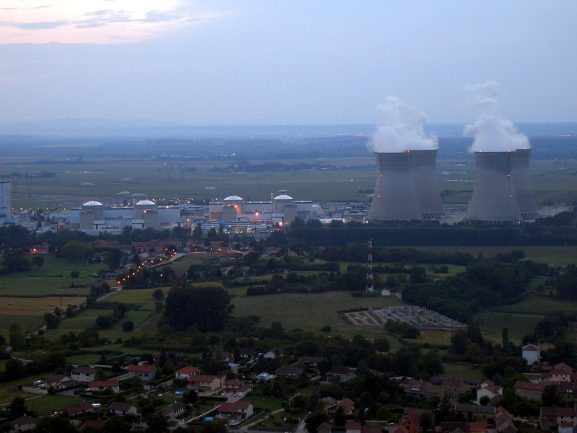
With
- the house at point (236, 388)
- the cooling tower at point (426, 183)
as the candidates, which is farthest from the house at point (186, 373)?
the cooling tower at point (426, 183)

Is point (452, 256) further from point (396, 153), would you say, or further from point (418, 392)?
point (418, 392)

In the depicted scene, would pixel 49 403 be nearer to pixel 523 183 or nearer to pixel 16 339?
pixel 16 339

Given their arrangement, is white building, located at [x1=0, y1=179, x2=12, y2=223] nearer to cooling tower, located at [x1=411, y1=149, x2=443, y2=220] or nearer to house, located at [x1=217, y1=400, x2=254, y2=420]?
cooling tower, located at [x1=411, y1=149, x2=443, y2=220]

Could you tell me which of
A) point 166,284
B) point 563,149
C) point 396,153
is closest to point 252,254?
point 166,284

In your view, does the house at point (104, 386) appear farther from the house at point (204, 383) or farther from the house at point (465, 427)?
the house at point (465, 427)

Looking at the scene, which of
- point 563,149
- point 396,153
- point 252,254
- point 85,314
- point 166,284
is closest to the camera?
point 85,314

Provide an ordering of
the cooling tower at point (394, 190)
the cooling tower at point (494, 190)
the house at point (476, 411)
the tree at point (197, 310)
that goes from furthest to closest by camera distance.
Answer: the cooling tower at point (394, 190), the cooling tower at point (494, 190), the tree at point (197, 310), the house at point (476, 411)
